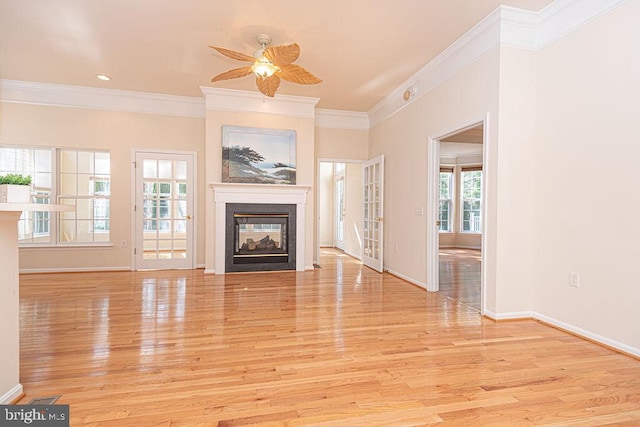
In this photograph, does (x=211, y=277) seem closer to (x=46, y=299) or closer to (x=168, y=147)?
(x=46, y=299)

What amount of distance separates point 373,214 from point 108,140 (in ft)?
15.4

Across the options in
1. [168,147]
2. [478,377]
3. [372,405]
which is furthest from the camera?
[168,147]

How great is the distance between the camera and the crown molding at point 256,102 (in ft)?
17.1

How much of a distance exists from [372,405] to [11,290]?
2054 mm

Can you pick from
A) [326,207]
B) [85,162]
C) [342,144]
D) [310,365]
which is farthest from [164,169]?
[326,207]

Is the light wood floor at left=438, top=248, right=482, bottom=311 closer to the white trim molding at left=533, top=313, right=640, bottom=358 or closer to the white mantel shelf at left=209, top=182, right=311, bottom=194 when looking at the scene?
the white trim molding at left=533, top=313, right=640, bottom=358

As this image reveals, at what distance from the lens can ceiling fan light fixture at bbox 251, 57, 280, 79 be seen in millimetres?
3371

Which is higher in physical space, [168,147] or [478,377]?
[168,147]

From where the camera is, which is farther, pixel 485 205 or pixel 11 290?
pixel 485 205

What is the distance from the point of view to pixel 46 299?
3713 mm

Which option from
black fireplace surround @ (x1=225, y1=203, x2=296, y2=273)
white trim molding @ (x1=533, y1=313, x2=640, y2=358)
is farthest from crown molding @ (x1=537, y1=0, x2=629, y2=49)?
black fireplace surround @ (x1=225, y1=203, x2=296, y2=273)

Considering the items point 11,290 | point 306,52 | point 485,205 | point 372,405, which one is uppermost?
point 306,52

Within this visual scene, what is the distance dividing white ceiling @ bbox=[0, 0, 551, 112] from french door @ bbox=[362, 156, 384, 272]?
4.88 ft

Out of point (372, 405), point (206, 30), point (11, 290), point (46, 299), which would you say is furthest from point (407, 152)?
point (46, 299)
